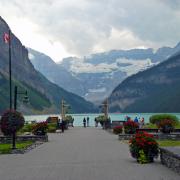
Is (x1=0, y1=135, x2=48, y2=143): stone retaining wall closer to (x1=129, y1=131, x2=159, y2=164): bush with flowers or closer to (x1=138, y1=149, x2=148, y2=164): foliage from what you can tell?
(x1=129, y1=131, x2=159, y2=164): bush with flowers

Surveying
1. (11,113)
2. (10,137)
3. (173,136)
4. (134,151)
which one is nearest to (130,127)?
(173,136)

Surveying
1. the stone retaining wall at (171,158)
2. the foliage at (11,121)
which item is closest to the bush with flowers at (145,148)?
the stone retaining wall at (171,158)

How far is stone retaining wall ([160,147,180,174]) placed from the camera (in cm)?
1722

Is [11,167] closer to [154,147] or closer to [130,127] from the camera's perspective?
[154,147]

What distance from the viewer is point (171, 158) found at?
1823cm

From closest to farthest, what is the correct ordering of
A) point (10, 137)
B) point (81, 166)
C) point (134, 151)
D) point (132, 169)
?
point (132, 169) → point (81, 166) → point (134, 151) → point (10, 137)

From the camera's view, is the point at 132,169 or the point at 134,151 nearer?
the point at 132,169

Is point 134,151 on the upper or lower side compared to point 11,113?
lower

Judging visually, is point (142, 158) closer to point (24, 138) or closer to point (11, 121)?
point (11, 121)

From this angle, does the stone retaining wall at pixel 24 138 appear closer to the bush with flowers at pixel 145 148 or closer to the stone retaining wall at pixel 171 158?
the bush with flowers at pixel 145 148

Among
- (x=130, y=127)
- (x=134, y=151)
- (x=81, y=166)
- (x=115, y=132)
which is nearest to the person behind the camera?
(x=81, y=166)

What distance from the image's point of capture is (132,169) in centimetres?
1880

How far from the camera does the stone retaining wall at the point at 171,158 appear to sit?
56.5 feet

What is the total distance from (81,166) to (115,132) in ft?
114
